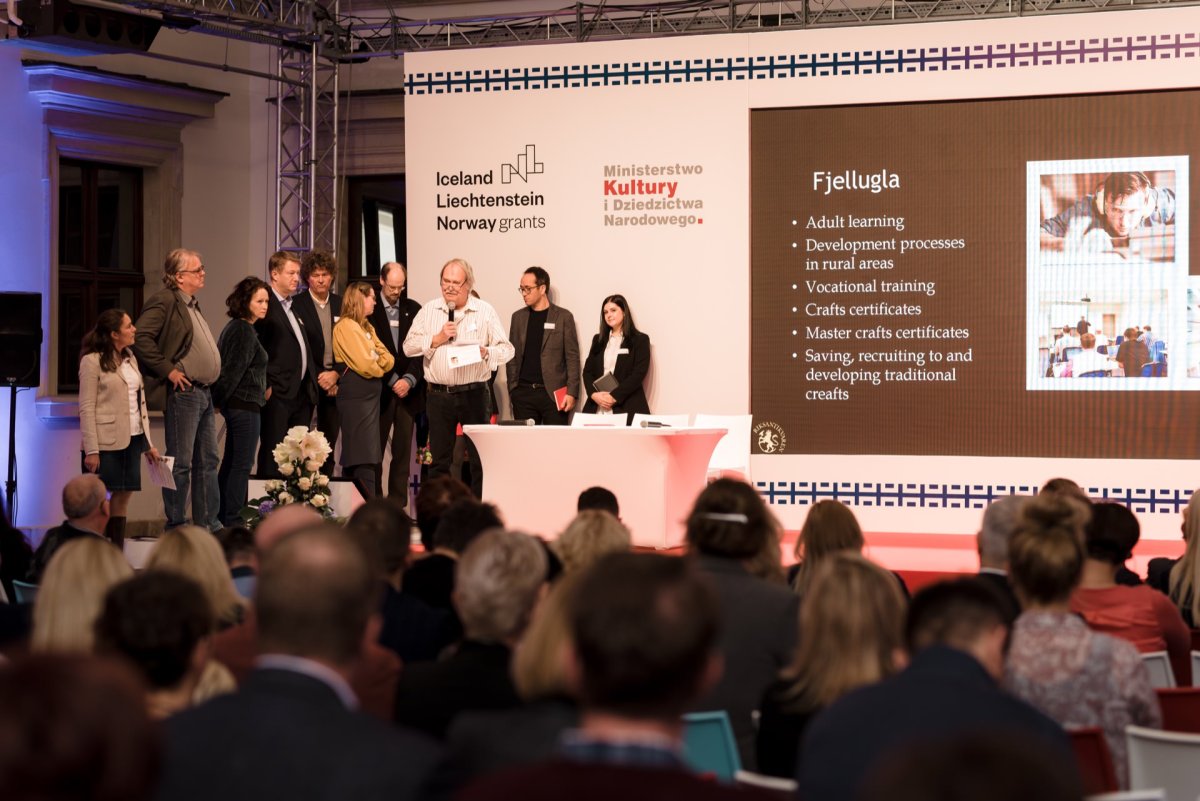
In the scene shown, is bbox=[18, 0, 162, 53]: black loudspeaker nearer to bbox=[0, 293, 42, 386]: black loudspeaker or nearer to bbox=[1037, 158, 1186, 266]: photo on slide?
bbox=[0, 293, 42, 386]: black loudspeaker

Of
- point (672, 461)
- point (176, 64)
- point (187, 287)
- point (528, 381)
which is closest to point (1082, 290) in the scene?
point (672, 461)

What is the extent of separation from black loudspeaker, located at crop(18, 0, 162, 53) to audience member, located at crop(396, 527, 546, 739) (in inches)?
287

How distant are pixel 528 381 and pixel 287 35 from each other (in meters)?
3.30

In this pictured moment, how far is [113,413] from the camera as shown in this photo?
25.0 ft

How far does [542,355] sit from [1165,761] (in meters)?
7.06

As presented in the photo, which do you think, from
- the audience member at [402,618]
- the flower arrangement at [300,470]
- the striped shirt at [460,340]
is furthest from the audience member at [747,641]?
the striped shirt at [460,340]

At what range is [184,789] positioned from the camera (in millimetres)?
1708

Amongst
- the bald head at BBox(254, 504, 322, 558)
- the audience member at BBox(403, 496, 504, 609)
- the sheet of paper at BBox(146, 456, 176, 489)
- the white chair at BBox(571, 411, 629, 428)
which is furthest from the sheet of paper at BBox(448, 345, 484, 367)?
A: the bald head at BBox(254, 504, 322, 558)

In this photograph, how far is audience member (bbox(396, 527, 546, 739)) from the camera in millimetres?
2578

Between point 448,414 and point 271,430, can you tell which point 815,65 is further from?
point 271,430

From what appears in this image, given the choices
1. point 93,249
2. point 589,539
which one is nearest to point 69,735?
point 589,539

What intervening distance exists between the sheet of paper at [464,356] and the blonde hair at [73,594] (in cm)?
577

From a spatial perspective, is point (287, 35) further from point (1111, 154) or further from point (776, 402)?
point (1111, 154)

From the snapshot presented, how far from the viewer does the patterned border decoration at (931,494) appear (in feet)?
28.5
